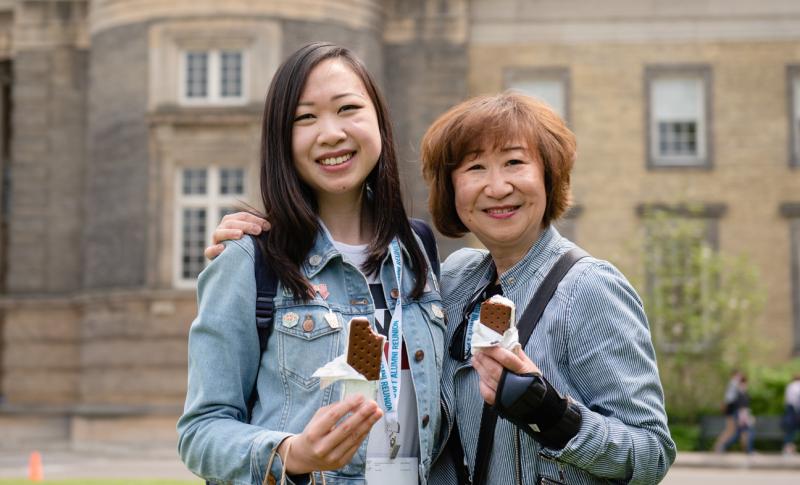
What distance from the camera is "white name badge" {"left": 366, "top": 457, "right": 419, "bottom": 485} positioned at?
3186mm

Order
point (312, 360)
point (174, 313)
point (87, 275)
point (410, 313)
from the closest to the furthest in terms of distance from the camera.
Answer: point (312, 360)
point (410, 313)
point (174, 313)
point (87, 275)

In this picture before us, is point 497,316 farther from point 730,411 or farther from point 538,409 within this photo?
point 730,411

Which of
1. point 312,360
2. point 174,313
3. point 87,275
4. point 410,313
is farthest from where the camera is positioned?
point 87,275

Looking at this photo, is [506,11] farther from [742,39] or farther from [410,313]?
[410,313]

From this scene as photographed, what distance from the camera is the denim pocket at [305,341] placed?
315 cm

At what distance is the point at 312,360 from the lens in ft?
10.3

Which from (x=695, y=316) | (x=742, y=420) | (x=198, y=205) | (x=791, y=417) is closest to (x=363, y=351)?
(x=742, y=420)

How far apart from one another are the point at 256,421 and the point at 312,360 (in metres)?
0.24

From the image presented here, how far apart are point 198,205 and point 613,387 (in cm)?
2062

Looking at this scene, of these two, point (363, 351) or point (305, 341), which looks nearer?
point (363, 351)

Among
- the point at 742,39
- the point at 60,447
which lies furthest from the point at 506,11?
the point at 60,447

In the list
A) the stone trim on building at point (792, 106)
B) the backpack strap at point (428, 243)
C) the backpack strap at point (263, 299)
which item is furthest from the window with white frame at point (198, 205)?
the backpack strap at point (263, 299)

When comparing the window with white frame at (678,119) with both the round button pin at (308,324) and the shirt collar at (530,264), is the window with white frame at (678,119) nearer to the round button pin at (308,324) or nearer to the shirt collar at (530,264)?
the shirt collar at (530,264)

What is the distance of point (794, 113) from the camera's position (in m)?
25.0
